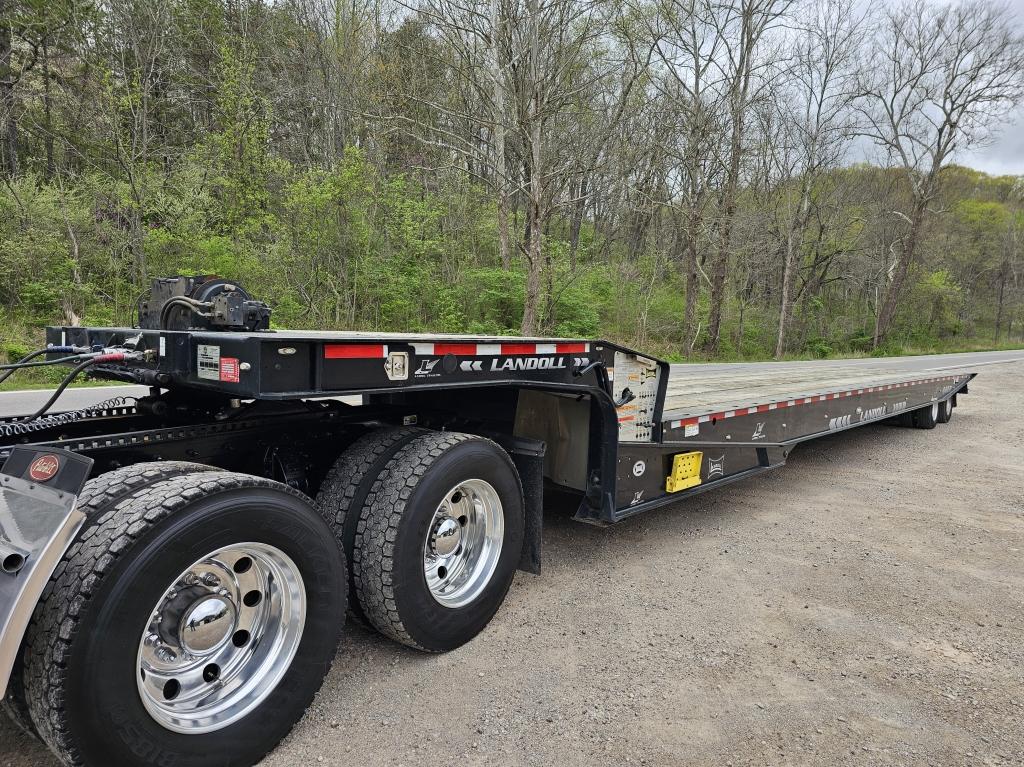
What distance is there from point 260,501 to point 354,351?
606mm

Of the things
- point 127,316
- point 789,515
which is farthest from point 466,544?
point 127,316

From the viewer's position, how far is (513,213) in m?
22.3

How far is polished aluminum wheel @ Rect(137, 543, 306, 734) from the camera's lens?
1.96m

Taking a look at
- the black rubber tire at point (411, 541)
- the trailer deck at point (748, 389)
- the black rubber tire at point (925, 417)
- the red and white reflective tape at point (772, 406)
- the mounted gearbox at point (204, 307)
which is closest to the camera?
the black rubber tire at point (411, 541)

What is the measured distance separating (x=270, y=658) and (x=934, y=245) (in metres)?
47.6

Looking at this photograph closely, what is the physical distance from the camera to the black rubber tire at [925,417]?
8.90 metres

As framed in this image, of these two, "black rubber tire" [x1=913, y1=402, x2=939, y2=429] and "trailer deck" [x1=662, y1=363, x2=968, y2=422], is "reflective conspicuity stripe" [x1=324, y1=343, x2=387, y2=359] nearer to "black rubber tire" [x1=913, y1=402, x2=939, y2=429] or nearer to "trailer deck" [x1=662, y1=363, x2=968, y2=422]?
"trailer deck" [x1=662, y1=363, x2=968, y2=422]

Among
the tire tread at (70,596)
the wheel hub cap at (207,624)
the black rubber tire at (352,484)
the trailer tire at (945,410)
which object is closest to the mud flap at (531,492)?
the black rubber tire at (352,484)

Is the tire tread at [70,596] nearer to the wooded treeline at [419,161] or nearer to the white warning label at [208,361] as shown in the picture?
the white warning label at [208,361]

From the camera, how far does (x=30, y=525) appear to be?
1.75m

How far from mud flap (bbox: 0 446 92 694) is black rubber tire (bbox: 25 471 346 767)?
82mm

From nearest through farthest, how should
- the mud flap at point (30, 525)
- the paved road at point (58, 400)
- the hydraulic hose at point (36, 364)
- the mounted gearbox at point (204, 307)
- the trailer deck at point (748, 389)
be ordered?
the mud flap at point (30, 525) < the hydraulic hose at point (36, 364) < the mounted gearbox at point (204, 307) < the trailer deck at point (748, 389) < the paved road at point (58, 400)

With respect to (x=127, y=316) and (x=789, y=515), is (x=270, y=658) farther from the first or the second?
(x=127, y=316)

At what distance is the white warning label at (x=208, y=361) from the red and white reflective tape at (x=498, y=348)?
0.72m
